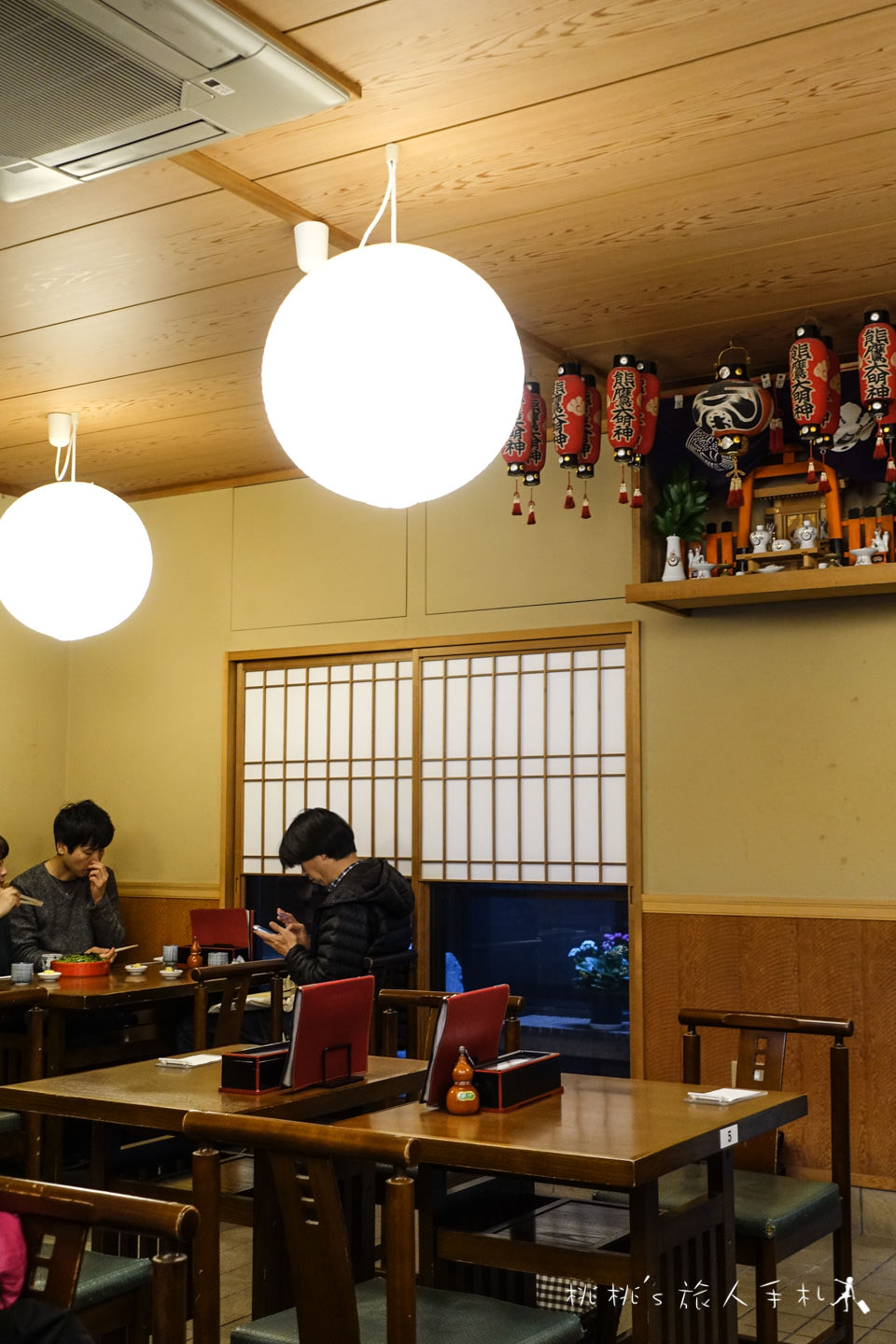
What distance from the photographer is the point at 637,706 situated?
16.9 ft

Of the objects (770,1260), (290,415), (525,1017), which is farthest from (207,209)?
(525,1017)

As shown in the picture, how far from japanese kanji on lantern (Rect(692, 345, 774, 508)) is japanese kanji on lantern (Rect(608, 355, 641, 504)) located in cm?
21

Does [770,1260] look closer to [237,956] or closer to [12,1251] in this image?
[12,1251]

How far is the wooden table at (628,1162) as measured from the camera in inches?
93.8

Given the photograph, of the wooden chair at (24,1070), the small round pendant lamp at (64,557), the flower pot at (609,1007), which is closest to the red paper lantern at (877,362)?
the flower pot at (609,1007)

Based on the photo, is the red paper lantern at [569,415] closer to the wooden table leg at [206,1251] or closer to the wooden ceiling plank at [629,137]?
the wooden ceiling plank at [629,137]

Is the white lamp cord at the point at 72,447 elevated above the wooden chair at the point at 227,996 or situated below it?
above

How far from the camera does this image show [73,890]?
219 inches

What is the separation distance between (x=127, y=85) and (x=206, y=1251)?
7.15 feet

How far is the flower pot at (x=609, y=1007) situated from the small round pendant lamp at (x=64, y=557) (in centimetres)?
246

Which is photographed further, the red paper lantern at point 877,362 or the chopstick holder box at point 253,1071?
the red paper lantern at point 877,362

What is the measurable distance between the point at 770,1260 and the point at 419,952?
2788mm

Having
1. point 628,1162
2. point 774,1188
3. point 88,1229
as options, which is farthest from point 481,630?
point 88,1229

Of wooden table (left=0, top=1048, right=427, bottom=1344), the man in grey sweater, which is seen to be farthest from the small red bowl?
wooden table (left=0, top=1048, right=427, bottom=1344)
